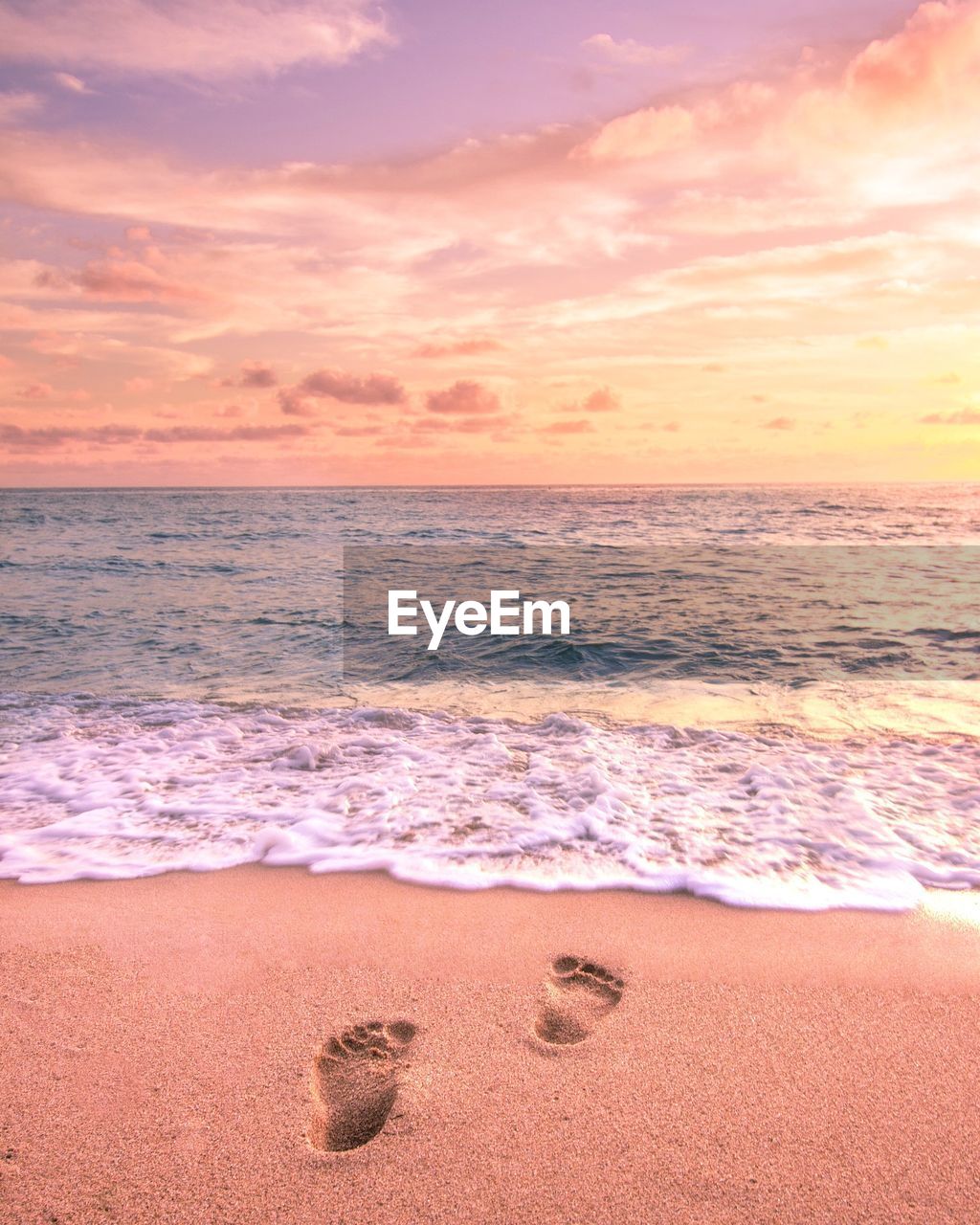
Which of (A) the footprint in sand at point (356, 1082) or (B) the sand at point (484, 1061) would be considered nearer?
(B) the sand at point (484, 1061)

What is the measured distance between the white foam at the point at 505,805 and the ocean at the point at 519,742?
0.02 meters

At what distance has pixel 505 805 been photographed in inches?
182

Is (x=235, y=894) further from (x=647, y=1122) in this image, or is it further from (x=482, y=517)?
(x=482, y=517)

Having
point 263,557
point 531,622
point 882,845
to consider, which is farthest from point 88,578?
point 882,845

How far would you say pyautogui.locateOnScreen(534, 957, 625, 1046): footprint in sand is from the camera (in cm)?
255

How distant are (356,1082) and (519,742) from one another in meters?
3.81

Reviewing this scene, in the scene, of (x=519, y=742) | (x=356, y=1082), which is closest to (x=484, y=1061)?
(x=356, y=1082)

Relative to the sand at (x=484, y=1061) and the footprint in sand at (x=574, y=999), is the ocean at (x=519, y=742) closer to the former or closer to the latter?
the sand at (x=484, y=1061)

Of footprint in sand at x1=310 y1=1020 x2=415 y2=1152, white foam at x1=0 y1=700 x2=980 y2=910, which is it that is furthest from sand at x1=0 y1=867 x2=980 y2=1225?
white foam at x1=0 y1=700 x2=980 y2=910

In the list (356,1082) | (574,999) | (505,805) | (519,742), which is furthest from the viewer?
(519,742)

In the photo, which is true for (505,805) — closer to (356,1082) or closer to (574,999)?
(574,999)

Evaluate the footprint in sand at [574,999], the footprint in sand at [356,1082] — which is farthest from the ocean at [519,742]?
the footprint in sand at [356,1082]

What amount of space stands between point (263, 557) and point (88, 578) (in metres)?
5.44

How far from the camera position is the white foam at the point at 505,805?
3.74 meters
